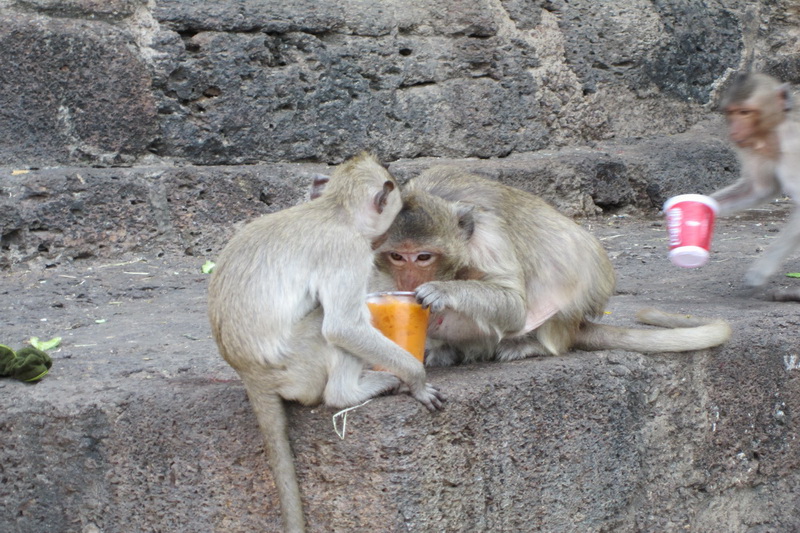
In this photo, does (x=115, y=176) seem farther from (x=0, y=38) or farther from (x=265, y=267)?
(x=265, y=267)

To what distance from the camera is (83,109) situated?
4.68 m

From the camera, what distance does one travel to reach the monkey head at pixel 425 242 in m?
2.86

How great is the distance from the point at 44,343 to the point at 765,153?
11.5 feet

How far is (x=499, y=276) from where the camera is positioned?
304 cm

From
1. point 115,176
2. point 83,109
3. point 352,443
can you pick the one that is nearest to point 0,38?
point 83,109

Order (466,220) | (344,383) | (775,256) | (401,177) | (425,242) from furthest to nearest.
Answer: (401,177) → (775,256) → (466,220) → (425,242) → (344,383)

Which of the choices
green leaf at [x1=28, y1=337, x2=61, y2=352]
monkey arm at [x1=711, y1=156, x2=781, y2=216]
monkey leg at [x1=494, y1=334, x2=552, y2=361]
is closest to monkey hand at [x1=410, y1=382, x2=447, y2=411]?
monkey leg at [x1=494, y1=334, x2=552, y2=361]

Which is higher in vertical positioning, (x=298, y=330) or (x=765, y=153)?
(x=298, y=330)

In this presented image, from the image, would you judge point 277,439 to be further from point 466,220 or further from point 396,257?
point 466,220

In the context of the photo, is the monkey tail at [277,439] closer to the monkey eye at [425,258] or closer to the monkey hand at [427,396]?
the monkey hand at [427,396]

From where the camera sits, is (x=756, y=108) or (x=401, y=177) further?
(x=401, y=177)

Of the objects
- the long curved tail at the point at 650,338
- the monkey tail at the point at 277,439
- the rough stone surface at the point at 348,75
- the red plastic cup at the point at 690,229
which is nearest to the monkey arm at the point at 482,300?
the long curved tail at the point at 650,338

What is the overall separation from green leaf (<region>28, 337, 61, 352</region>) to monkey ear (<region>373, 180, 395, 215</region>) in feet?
4.70

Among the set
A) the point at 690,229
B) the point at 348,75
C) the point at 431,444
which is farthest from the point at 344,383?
the point at 348,75
